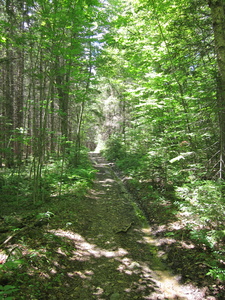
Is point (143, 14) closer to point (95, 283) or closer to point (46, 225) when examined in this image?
point (46, 225)

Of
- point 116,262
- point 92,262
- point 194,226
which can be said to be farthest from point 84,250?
point 194,226

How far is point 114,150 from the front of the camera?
20.4 meters

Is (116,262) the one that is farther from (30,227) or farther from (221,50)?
(221,50)

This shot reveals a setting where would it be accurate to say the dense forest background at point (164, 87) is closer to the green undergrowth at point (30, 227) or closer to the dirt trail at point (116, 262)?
the green undergrowth at point (30, 227)

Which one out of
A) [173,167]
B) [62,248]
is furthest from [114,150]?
A: [62,248]

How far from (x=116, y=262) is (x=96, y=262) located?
476mm

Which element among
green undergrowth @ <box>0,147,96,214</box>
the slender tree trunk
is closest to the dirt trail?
green undergrowth @ <box>0,147,96,214</box>

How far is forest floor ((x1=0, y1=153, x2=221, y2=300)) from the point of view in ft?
11.1

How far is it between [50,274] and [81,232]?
196cm

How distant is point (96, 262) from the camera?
14.4 ft

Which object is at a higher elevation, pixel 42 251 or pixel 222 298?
pixel 42 251

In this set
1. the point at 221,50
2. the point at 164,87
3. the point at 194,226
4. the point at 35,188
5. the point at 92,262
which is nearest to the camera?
the point at 92,262

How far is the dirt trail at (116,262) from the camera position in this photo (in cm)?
355

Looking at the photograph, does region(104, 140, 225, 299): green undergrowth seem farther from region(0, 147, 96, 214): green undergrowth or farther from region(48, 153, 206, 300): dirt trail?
region(0, 147, 96, 214): green undergrowth
